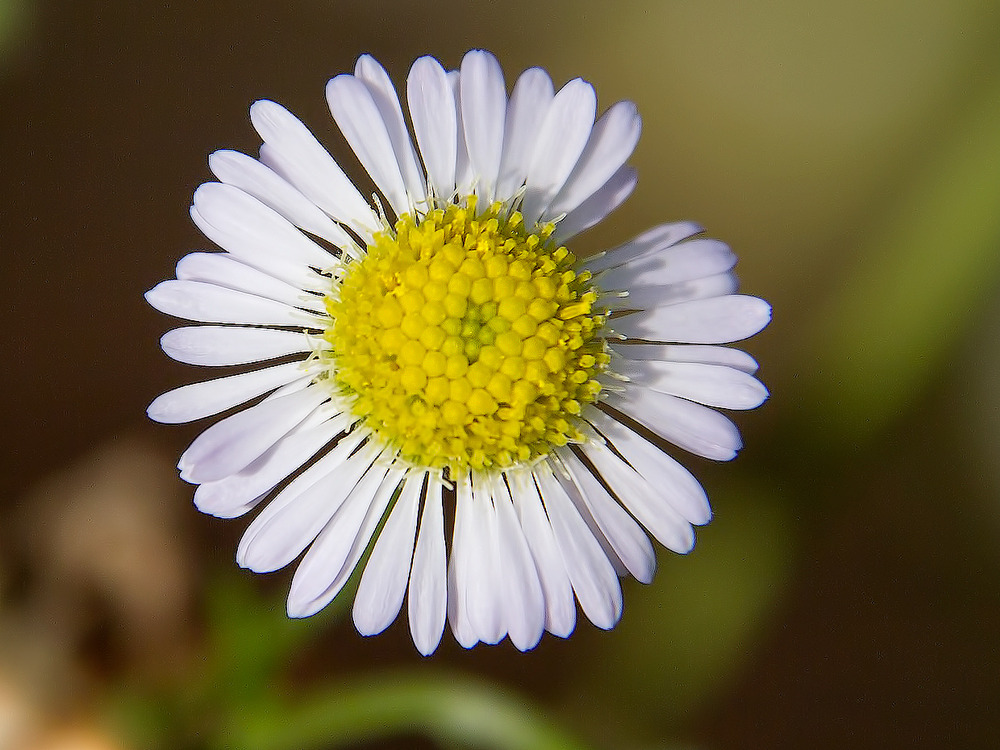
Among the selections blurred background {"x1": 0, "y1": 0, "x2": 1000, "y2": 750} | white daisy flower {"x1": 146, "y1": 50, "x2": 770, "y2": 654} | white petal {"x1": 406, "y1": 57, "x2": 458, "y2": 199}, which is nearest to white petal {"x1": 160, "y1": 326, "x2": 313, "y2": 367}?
white daisy flower {"x1": 146, "y1": 50, "x2": 770, "y2": 654}

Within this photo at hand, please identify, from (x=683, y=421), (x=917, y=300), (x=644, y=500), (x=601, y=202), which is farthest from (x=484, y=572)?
(x=917, y=300)

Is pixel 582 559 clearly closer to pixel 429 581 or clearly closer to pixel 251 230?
pixel 429 581

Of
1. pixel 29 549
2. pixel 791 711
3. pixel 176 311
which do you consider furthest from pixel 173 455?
pixel 791 711

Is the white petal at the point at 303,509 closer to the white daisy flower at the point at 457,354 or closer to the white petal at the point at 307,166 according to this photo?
the white daisy flower at the point at 457,354

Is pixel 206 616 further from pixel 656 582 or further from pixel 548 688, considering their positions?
pixel 656 582

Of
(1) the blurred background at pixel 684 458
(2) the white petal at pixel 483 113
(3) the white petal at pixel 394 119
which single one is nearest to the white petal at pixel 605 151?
(2) the white petal at pixel 483 113

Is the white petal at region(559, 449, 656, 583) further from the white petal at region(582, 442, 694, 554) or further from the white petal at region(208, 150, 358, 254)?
the white petal at region(208, 150, 358, 254)
